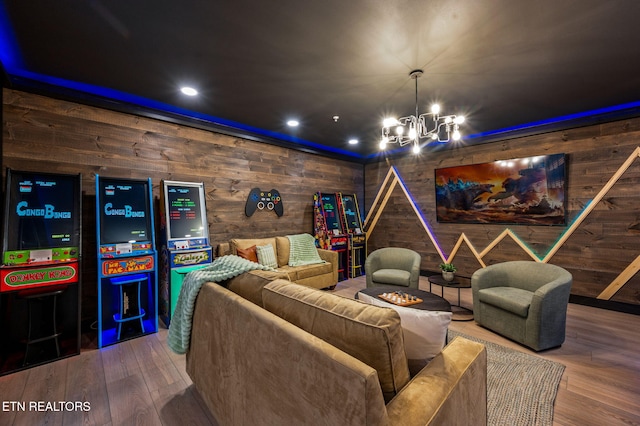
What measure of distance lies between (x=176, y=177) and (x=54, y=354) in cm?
218

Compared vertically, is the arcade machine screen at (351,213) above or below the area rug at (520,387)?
above

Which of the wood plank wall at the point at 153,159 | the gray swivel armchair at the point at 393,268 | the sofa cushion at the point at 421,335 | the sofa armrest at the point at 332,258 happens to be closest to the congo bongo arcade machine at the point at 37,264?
the wood plank wall at the point at 153,159

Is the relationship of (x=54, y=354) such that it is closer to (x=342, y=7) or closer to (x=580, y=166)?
(x=342, y=7)

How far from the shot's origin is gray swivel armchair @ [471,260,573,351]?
255cm

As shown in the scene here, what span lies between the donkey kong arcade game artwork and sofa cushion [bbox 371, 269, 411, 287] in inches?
74.7

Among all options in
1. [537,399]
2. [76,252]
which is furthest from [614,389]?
[76,252]

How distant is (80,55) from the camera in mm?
2289

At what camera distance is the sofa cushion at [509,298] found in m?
2.65

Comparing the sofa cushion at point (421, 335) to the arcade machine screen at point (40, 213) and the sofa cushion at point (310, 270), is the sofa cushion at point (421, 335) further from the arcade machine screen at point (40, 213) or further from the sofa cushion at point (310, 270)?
the arcade machine screen at point (40, 213)

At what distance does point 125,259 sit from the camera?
2801 mm

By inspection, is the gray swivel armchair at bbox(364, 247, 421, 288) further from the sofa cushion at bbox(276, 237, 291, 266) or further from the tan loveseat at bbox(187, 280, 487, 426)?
the tan loveseat at bbox(187, 280, 487, 426)

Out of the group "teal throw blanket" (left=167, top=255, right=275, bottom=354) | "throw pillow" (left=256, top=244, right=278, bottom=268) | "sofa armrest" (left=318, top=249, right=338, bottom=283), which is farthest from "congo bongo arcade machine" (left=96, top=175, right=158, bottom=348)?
"sofa armrest" (left=318, top=249, right=338, bottom=283)

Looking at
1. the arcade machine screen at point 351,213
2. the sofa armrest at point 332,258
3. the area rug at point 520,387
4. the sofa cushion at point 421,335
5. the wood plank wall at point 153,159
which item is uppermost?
the wood plank wall at point 153,159

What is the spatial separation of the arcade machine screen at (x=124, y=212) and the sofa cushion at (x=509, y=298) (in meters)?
3.80
